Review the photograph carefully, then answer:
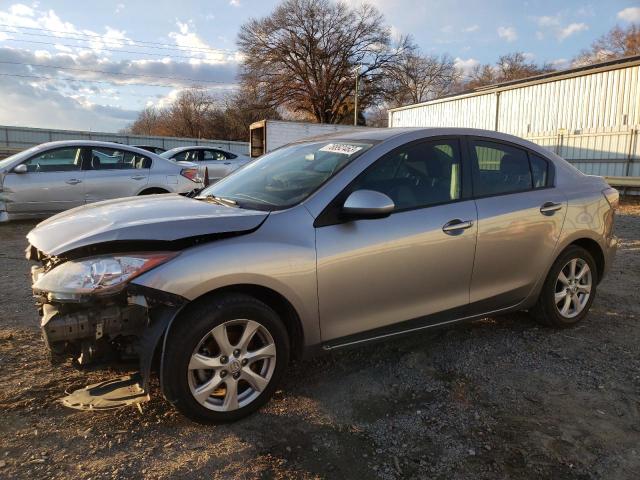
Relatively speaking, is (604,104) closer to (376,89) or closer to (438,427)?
(438,427)

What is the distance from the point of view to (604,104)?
17.1 metres

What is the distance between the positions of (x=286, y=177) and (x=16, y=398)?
2119 millimetres

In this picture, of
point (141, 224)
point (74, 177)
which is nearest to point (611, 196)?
point (141, 224)

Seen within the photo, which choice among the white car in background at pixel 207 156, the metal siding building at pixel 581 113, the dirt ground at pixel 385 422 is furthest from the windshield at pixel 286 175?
the metal siding building at pixel 581 113

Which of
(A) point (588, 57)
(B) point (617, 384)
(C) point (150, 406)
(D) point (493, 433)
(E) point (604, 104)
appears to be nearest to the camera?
(D) point (493, 433)

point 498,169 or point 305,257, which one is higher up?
point 498,169

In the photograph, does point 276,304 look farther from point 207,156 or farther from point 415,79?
point 415,79

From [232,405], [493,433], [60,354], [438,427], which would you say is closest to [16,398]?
[60,354]

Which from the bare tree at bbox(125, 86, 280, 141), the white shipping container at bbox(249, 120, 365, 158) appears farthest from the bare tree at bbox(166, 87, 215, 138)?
the white shipping container at bbox(249, 120, 365, 158)

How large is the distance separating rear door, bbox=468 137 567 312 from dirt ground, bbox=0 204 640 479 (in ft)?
1.75

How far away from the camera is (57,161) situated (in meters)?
8.55

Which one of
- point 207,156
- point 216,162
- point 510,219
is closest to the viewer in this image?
point 510,219

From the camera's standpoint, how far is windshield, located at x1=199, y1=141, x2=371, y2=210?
3.14 m

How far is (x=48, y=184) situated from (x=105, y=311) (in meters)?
6.98
